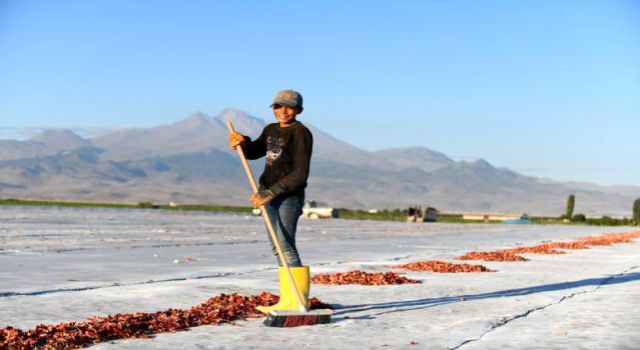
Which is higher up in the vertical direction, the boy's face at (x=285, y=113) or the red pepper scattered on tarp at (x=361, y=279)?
the boy's face at (x=285, y=113)

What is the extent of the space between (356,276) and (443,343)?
625 centimetres

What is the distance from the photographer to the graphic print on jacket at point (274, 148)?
1016 cm

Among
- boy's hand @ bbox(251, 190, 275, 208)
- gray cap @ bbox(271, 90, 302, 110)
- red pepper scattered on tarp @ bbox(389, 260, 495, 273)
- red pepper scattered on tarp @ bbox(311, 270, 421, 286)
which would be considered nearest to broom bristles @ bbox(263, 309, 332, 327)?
boy's hand @ bbox(251, 190, 275, 208)

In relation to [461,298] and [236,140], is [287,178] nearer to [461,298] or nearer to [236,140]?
[236,140]

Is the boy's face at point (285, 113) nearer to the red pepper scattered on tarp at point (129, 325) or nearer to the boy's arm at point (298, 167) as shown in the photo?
the boy's arm at point (298, 167)

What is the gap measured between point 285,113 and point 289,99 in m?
0.15

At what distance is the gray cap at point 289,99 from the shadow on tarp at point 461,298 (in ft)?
7.39

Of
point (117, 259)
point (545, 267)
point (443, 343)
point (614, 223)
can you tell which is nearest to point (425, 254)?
point (545, 267)

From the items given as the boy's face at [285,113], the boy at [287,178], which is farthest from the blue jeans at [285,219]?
the boy's face at [285,113]

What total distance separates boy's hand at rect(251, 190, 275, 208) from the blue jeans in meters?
0.17

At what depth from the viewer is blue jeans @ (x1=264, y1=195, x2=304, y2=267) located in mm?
10086

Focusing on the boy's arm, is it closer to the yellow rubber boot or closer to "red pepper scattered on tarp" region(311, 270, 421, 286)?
the yellow rubber boot

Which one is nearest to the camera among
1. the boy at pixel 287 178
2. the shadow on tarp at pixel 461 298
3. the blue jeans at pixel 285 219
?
the boy at pixel 287 178

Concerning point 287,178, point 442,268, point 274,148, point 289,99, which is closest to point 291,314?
point 287,178
